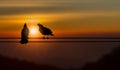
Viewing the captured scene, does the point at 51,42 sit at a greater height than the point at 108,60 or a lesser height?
greater

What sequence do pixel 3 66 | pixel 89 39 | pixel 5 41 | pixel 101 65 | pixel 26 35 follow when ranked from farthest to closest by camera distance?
pixel 101 65 < pixel 3 66 < pixel 26 35 < pixel 5 41 < pixel 89 39

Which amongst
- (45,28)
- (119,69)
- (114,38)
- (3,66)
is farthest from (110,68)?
(114,38)

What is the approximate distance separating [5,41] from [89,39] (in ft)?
5.78

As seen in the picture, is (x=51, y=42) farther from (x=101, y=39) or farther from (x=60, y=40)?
(x=101, y=39)

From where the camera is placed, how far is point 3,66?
1217cm

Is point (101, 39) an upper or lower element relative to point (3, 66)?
upper

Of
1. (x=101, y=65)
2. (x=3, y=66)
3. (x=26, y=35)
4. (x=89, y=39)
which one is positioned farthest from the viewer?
(x=101, y=65)

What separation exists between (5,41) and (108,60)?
5.26 meters

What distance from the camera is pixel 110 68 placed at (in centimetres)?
1250

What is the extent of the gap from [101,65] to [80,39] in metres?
4.67

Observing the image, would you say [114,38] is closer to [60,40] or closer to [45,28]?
[60,40]

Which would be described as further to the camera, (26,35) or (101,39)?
(26,35)

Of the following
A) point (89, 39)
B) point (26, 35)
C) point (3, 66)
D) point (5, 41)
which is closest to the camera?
point (89, 39)

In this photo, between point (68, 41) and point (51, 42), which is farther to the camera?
point (51, 42)
